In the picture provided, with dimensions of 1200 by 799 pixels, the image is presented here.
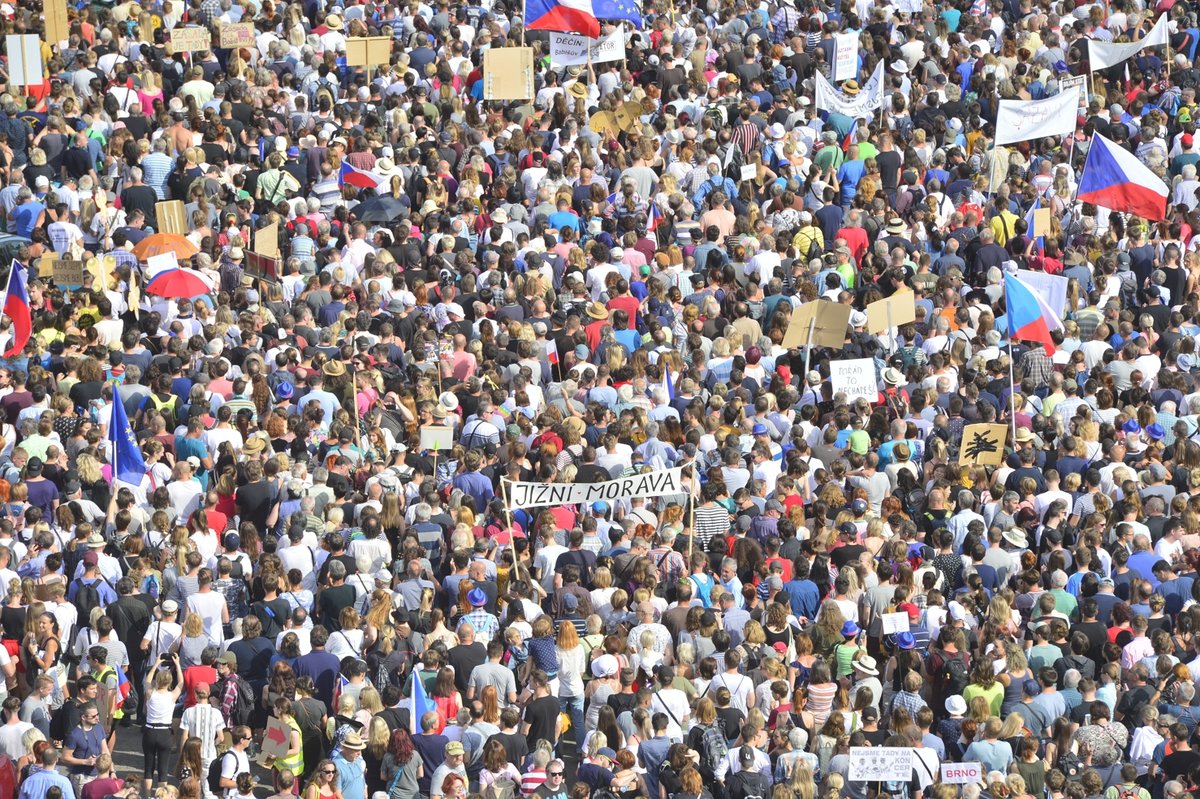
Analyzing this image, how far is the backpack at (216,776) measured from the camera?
58.5 ft

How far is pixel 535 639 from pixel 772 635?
1786 mm

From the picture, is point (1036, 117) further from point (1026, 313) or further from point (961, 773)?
point (961, 773)

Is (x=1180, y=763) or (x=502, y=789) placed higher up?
(x=1180, y=763)

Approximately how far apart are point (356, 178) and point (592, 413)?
595 centimetres

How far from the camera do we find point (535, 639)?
19.2 m

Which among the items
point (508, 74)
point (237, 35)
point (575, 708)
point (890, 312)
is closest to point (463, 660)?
point (575, 708)

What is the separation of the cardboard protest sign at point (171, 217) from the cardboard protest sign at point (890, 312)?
23.1 feet

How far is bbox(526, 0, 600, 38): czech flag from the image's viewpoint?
30516 millimetres

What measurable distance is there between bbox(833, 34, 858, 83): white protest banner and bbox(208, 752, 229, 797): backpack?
597 inches

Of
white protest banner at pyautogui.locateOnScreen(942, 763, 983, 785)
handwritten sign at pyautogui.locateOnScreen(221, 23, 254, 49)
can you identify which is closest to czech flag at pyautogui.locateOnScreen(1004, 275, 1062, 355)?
white protest banner at pyautogui.locateOnScreen(942, 763, 983, 785)

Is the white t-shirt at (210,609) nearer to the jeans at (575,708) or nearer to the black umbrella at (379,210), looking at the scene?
the jeans at (575,708)

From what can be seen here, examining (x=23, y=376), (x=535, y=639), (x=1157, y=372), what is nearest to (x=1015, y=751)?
(x=535, y=639)

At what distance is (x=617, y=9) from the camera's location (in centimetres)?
3116

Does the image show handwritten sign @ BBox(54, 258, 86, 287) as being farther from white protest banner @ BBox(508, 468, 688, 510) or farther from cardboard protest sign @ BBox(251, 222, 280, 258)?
white protest banner @ BBox(508, 468, 688, 510)
